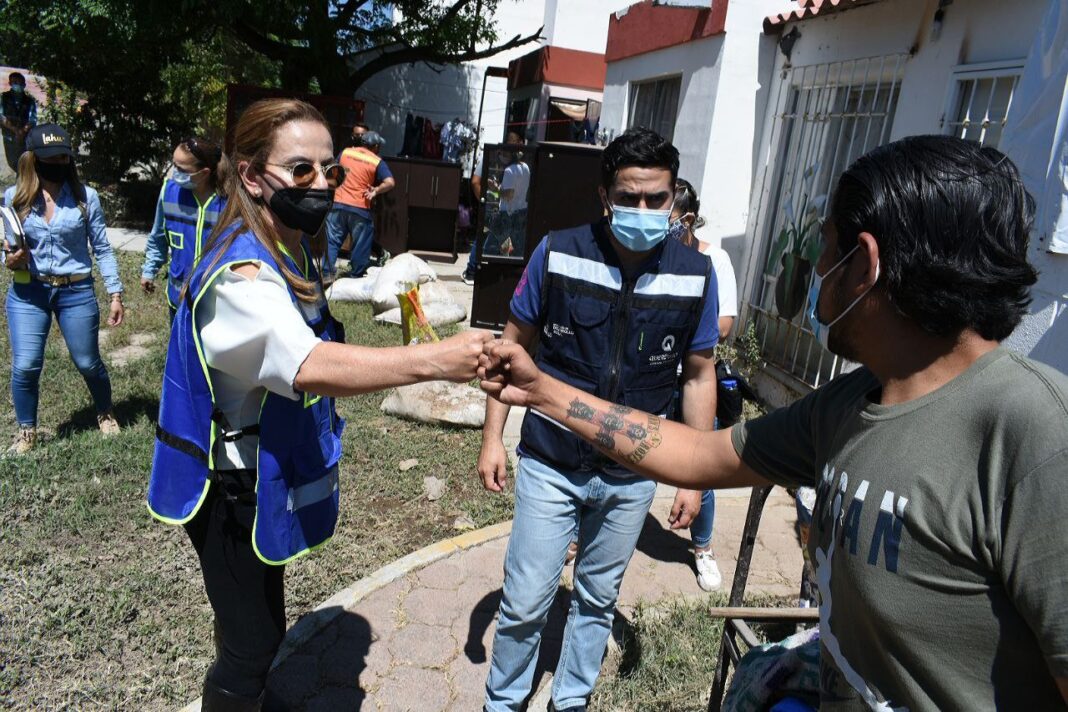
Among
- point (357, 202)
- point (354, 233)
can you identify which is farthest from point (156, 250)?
point (354, 233)

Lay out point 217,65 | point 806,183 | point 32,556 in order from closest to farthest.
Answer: point 32,556
point 806,183
point 217,65

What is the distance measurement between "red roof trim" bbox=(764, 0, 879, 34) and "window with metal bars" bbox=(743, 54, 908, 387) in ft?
1.24

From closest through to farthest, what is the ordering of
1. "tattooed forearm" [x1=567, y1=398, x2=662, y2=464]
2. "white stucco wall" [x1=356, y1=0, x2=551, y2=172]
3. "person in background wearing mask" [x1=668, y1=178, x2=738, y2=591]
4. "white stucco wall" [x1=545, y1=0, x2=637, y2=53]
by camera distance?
"tattooed forearm" [x1=567, y1=398, x2=662, y2=464] → "person in background wearing mask" [x1=668, y1=178, x2=738, y2=591] → "white stucco wall" [x1=545, y1=0, x2=637, y2=53] → "white stucco wall" [x1=356, y1=0, x2=551, y2=172]

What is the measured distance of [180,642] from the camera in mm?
3299

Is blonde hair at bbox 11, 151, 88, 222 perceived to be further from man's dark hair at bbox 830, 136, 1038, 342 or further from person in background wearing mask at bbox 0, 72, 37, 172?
person in background wearing mask at bbox 0, 72, 37, 172

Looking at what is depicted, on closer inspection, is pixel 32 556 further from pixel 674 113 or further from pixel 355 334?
pixel 674 113

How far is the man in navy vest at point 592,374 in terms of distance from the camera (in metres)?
2.66

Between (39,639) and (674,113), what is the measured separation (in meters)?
7.37

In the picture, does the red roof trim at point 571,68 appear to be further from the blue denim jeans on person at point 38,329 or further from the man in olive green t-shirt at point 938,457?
the man in olive green t-shirt at point 938,457

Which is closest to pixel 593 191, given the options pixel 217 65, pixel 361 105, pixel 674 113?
pixel 674 113

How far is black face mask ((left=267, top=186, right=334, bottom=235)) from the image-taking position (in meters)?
2.21

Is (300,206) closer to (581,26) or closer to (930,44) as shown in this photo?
(930,44)

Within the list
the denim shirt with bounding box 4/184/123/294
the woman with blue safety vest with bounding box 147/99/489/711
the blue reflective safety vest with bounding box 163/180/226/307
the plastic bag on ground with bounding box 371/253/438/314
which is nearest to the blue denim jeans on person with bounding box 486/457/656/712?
the woman with blue safety vest with bounding box 147/99/489/711

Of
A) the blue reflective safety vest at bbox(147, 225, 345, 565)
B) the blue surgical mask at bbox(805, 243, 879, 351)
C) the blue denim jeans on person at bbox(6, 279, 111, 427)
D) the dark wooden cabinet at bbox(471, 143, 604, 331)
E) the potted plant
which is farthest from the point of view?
the dark wooden cabinet at bbox(471, 143, 604, 331)
